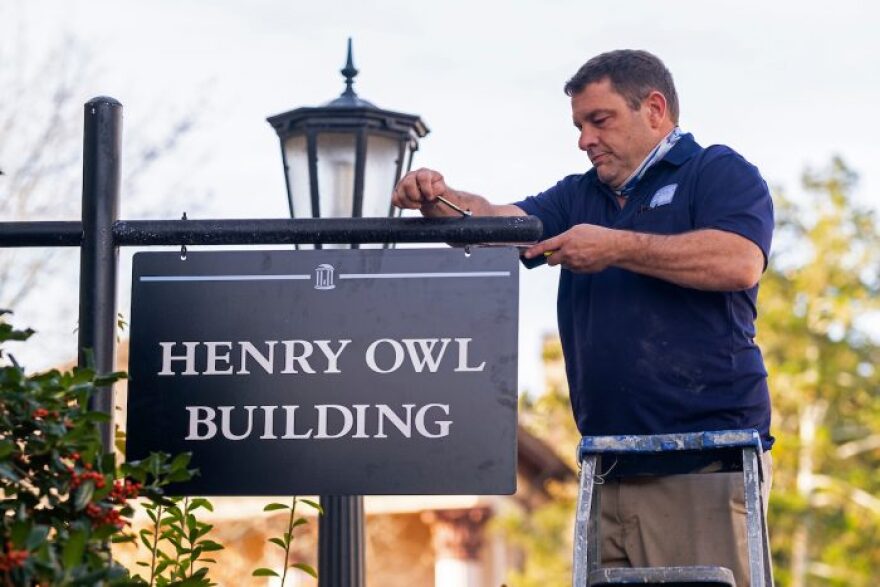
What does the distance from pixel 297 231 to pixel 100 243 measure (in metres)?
0.49

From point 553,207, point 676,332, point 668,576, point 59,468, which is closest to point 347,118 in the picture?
point 553,207

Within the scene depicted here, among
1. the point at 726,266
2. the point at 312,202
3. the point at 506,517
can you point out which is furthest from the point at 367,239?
the point at 506,517

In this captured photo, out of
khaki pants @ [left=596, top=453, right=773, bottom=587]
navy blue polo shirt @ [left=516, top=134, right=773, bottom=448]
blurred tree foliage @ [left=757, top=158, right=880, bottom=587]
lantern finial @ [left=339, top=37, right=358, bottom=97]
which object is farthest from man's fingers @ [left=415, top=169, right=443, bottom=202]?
blurred tree foliage @ [left=757, top=158, right=880, bottom=587]

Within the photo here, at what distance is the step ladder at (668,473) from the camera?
410cm

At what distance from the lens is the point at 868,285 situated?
37625 mm

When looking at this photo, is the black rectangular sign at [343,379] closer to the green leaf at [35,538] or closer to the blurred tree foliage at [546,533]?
the green leaf at [35,538]

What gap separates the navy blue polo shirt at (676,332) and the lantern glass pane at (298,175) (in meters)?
3.26

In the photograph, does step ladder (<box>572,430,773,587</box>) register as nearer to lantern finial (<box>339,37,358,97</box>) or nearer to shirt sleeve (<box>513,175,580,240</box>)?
shirt sleeve (<box>513,175,580,240</box>)

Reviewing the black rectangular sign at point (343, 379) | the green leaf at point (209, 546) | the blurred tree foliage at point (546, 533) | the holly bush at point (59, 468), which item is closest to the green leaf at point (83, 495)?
the holly bush at point (59, 468)

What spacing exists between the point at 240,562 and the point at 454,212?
54.3 feet

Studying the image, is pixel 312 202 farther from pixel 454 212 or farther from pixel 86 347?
pixel 86 347

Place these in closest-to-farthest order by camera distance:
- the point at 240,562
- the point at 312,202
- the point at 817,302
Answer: the point at 312,202, the point at 240,562, the point at 817,302

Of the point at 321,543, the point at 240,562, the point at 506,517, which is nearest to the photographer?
the point at 321,543

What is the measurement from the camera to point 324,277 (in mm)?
4207
